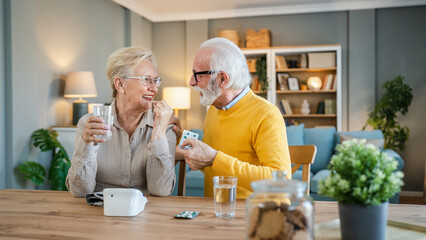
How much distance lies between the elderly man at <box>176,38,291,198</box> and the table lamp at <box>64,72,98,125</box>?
9.55 ft

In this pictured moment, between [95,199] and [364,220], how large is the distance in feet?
3.06

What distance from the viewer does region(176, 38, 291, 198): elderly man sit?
5.52ft

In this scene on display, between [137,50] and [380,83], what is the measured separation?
5334mm

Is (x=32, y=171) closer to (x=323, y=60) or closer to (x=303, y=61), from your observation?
(x=303, y=61)

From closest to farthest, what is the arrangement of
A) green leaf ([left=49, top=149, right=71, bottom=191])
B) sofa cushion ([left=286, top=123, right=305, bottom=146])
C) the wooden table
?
the wooden table, green leaf ([left=49, top=149, right=71, bottom=191]), sofa cushion ([left=286, top=123, right=305, bottom=146])

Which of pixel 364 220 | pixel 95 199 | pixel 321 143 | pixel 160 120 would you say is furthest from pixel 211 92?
pixel 321 143

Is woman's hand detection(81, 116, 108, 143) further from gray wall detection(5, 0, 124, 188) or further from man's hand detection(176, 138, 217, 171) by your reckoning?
gray wall detection(5, 0, 124, 188)

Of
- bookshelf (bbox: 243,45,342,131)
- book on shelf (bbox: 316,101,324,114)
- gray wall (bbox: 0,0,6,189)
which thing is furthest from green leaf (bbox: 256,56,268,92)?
gray wall (bbox: 0,0,6,189)

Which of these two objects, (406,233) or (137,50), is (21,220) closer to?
(137,50)

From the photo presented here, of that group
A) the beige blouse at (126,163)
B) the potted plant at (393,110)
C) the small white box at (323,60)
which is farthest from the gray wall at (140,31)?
the beige blouse at (126,163)

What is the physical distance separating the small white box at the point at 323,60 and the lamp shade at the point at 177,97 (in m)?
1.98

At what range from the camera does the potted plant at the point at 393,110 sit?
5.80m

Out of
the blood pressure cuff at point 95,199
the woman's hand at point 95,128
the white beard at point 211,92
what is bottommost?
the blood pressure cuff at point 95,199

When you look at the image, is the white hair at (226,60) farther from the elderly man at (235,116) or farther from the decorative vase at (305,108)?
the decorative vase at (305,108)
